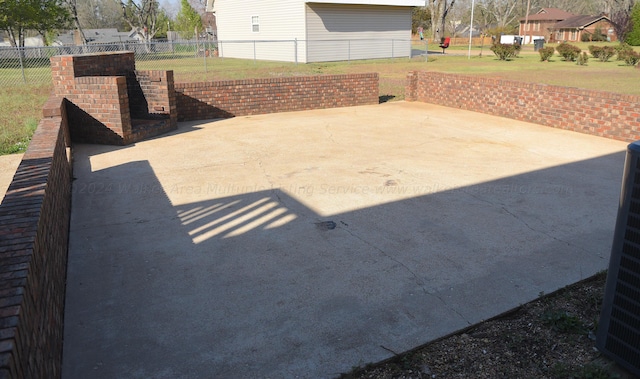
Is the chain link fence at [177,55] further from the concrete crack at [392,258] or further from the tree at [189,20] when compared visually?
the concrete crack at [392,258]

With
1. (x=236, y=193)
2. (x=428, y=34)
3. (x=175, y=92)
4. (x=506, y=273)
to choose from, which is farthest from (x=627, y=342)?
(x=428, y=34)

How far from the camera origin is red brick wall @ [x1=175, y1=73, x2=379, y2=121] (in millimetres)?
11500

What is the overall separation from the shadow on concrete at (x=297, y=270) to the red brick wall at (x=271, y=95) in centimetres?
535

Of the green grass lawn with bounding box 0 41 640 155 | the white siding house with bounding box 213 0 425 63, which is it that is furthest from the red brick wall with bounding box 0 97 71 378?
the white siding house with bounding box 213 0 425 63

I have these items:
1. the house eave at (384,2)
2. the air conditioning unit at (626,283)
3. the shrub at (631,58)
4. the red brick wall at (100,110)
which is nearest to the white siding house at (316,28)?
the house eave at (384,2)

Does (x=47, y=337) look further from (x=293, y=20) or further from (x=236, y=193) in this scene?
(x=293, y=20)

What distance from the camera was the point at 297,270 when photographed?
4234 millimetres

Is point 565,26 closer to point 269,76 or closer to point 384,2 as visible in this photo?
point 384,2

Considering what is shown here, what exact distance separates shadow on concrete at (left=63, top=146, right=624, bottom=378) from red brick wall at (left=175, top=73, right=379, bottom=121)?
5.35 metres

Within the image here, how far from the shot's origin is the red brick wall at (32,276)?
1.99m

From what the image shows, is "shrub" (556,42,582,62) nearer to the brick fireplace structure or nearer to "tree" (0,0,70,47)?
the brick fireplace structure

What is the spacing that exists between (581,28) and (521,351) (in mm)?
75544

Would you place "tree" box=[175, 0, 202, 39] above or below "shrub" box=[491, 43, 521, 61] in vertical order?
above

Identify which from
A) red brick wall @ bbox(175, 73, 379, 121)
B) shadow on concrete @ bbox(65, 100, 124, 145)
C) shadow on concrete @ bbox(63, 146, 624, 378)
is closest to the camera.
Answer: shadow on concrete @ bbox(63, 146, 624, 378)
